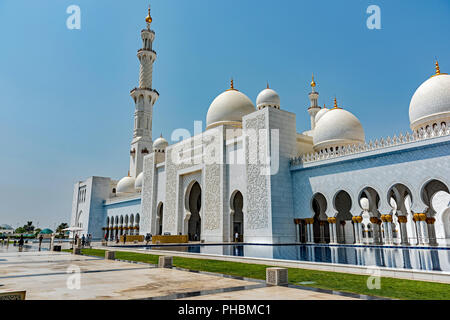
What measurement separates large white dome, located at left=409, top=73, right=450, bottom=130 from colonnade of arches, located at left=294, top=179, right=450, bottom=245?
85.6 inches

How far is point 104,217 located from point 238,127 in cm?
1617

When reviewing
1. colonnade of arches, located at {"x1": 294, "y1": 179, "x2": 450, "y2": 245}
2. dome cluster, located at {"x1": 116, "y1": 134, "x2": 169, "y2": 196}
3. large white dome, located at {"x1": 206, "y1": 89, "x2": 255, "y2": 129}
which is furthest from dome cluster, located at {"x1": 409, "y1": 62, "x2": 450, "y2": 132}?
dome cluster, located at {"x1": 116, "y1": 134, "x2": 169, "y2": 196}

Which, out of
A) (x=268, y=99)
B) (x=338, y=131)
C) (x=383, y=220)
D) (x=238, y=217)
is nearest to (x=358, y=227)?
(x=383, y=220)

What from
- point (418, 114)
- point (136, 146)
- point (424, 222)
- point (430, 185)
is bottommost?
point (424, 222)

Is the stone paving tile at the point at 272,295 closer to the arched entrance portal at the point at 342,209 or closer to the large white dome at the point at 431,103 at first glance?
the large white dome at the point at 431,103

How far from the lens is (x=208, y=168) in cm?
1588

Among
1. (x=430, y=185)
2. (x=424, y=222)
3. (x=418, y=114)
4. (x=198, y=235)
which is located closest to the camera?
(x=424, y=222)

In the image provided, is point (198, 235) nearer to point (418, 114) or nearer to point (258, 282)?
point (418, 114)

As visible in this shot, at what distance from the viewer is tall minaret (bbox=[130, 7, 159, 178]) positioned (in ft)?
79.5

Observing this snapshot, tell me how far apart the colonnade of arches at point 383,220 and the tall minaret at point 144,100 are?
14.2 m

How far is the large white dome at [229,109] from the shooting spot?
57.0ft

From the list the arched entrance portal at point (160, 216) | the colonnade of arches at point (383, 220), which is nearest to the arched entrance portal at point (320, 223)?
the colonnade of arches at point (383, 220)

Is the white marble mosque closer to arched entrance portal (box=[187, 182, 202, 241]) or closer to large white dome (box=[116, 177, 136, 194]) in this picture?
arched entrance portal (box=[187, 182, 202, 241])
